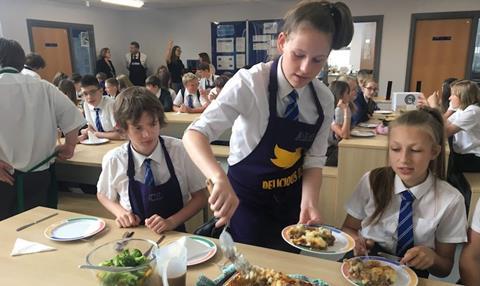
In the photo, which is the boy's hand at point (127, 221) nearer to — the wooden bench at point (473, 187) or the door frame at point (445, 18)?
the wooden bench at point (473, 187)

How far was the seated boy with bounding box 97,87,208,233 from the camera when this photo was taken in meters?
1.61

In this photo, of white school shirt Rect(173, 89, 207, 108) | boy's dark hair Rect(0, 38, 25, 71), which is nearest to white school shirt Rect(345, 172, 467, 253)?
boy's dark hair Rect(0, 38, 25, 71)

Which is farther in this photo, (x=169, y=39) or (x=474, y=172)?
(x=169, y=39)

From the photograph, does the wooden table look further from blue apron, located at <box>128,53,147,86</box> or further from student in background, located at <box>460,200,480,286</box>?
blue apron, located at <box>128,53,147,86</box>

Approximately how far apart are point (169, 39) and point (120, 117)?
786cm

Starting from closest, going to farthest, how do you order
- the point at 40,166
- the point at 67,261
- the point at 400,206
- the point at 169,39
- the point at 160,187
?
the point at 67,261 < the point at 400,206 < the point at 160,187 < the point at 40,166 < the point at 169,39

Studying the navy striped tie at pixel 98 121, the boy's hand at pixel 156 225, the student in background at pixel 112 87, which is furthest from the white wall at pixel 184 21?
the boy's hand at pixel 156 225

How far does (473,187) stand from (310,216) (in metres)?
2.15

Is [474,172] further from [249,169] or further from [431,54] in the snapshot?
[431,54]

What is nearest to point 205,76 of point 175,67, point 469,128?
point 175,67

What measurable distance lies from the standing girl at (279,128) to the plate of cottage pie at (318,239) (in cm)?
8

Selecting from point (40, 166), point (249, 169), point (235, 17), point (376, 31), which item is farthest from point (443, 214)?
point (235, 17)

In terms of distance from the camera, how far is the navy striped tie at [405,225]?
1380 mm

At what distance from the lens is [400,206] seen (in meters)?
1.42
